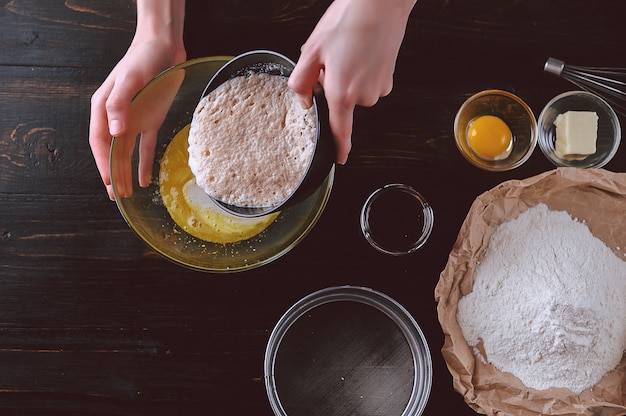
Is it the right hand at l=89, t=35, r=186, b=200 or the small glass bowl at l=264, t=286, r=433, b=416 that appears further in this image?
the small glass bowl at l=264, t=286, r=433, b=416

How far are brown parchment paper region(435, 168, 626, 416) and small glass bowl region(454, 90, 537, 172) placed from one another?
0.08m

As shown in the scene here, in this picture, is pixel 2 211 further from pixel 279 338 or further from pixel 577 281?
pixel 577 281

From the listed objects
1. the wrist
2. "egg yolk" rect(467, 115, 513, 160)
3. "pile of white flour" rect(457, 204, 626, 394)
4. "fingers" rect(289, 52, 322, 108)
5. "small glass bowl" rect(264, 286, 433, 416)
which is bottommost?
"small glass bowl" rect(264, 286, 433, 416)

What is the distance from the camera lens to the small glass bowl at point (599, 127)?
1.19 meters

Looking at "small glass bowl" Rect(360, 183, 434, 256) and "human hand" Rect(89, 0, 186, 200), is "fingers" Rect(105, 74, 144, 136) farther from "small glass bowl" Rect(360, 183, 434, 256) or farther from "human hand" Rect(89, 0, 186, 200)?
"small glass bowl" Rect(360, 183, 434, 256)

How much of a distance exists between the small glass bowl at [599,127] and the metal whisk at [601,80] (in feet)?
0.09

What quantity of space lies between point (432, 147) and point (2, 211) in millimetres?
911

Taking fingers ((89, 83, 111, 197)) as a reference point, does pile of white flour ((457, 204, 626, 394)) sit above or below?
below

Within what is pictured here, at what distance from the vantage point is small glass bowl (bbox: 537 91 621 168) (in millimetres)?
1192

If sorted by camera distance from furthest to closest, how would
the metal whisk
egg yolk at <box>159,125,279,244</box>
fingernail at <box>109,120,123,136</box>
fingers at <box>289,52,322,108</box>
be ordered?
the metal whisk < egg yolk at <box>159,125,279,244</box> < fingernail at <box>109,120,123,136</box> < fingers at <box>289,52,322,108</box>

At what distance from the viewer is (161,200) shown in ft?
3.59

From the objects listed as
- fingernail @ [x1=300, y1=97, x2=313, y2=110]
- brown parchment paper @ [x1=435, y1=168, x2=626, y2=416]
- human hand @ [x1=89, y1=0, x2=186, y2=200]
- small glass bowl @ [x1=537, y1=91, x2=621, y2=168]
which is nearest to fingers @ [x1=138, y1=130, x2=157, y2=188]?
human hand @ [x1=89, y1=0, x2=186, y2=200]

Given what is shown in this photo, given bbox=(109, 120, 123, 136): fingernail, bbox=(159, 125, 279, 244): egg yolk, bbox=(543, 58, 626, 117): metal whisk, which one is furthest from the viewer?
bbox=(543, 58, 626, 117): metal whisk

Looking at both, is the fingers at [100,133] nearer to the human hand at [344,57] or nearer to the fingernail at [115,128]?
the fingernail at [115,128]
